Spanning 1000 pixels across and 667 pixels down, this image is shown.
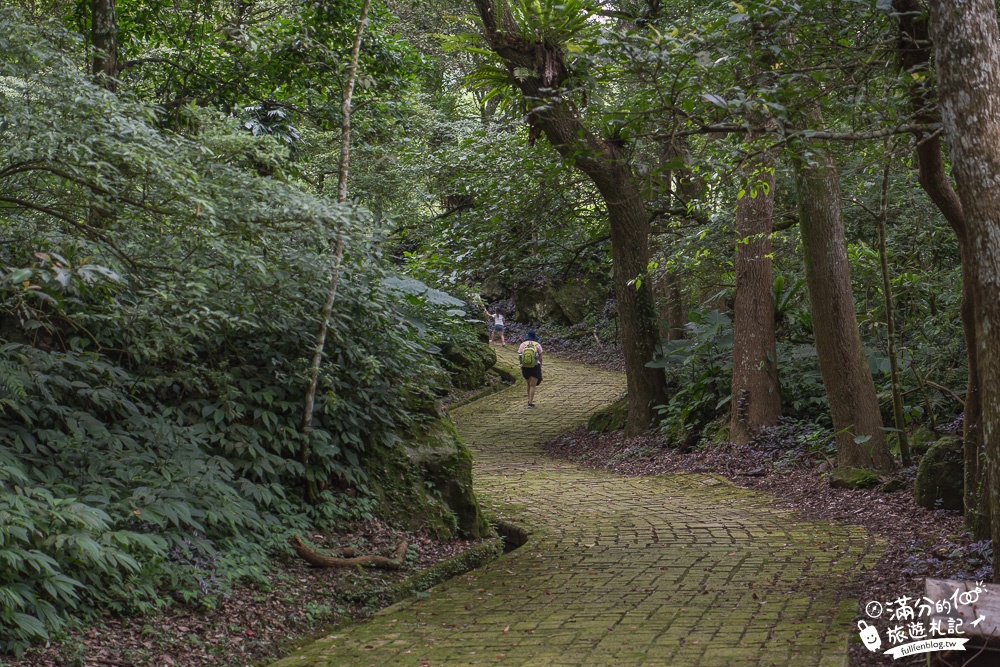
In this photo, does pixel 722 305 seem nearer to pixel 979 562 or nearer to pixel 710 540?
pixel 710 540

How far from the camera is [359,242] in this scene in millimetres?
7301

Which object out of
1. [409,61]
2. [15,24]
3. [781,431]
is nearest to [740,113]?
[15,24]

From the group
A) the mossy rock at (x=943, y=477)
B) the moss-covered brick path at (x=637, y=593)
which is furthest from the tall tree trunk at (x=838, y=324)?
the mossy rock at (x=943, y=477)

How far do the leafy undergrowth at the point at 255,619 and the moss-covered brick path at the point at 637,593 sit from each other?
236 mm

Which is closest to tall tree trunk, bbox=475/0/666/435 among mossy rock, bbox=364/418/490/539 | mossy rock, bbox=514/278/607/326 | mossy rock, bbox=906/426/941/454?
mossy rock, bbox=906/426/941/454

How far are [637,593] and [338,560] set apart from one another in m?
2.39

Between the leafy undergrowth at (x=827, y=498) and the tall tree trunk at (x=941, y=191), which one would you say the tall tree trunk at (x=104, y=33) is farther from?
the leafy undergrowth at (x=827, y=498)

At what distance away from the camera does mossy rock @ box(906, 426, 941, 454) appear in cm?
1043

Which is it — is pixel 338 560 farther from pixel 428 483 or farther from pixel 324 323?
pixel 324 323

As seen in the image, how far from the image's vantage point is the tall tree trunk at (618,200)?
11414 mm

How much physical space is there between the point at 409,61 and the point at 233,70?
2.39 metres

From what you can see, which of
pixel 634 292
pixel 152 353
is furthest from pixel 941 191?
pixel 634 292

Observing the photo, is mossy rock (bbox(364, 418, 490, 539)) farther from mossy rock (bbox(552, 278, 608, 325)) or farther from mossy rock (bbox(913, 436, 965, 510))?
mossy rock (bbox(552, 278, 608, 325))

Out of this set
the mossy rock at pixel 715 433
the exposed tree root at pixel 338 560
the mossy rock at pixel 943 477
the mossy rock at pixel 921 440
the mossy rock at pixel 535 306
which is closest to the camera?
the exposed tree root at pixel 338 560
